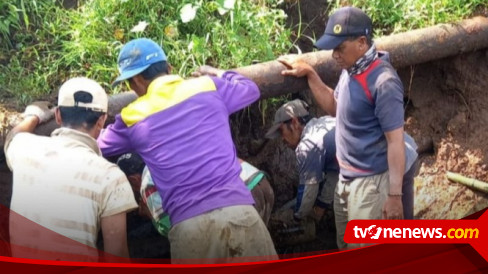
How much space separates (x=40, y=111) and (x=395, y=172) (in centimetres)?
87

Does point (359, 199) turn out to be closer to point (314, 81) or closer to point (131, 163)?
point (314, 81)

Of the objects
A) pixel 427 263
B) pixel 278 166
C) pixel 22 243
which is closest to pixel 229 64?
pixel 278 166

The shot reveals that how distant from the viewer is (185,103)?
1.70 m

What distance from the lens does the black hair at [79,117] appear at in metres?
1.56

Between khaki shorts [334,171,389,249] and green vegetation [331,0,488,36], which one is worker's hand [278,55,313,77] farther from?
khaki shorts [334,171,389,249]

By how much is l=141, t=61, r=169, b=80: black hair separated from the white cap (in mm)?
106

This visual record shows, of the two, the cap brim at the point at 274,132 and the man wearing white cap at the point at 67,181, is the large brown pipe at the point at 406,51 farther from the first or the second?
the man wearing white cap at the point at 67,181

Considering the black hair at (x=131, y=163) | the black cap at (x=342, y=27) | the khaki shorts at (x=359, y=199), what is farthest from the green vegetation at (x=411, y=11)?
the black hair at (x=131, y=163)

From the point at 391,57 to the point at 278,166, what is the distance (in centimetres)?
43

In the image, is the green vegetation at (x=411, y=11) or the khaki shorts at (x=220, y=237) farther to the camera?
the green vegetation at (x=411, y=11)

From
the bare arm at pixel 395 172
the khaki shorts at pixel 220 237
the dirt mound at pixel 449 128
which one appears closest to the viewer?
the khaki shorts at pixel 220 237

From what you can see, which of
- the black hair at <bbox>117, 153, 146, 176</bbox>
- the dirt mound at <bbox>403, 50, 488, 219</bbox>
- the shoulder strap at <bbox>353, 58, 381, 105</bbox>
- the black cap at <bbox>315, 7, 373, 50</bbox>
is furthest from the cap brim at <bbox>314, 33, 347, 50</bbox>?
the black hair at <bbox>117, 153, 146, 176</bbox>

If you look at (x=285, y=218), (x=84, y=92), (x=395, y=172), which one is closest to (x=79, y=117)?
(x=84, y=92)

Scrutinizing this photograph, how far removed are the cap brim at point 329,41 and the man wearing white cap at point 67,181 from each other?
0.52 meters
